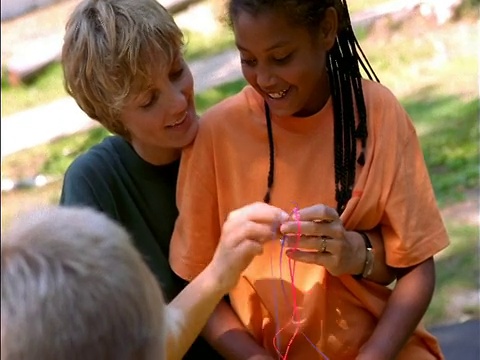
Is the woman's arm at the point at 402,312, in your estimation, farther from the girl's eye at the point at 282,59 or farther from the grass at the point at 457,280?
the grass at the point at 457,280

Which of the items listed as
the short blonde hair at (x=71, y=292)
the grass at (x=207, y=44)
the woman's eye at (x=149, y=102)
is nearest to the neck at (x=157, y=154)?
the woman's eye at (x=149, y=102)

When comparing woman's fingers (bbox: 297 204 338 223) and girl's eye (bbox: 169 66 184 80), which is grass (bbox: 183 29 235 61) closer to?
girl's eye (bbox: 169 66 184 80)

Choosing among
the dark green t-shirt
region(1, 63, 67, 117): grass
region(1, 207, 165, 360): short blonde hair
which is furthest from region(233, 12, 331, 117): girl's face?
region(1, 63, 67, 117): grass

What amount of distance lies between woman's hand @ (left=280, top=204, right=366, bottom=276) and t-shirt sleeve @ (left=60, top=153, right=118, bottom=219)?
45cm

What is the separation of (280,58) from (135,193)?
0.52 metres

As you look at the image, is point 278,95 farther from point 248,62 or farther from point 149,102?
point 149,102

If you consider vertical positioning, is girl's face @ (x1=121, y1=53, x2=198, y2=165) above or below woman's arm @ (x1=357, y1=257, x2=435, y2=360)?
above

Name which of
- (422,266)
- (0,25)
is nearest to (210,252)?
(422,266)

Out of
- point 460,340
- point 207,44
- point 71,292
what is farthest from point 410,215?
point 207,44

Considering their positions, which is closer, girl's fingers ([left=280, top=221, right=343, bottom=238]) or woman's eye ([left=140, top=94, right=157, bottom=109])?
girl's fingers ([left=280, top=221, right=343, bottom=238])

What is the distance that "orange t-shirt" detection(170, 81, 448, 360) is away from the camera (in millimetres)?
1980

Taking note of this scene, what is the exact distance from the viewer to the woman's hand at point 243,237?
5.97 feet

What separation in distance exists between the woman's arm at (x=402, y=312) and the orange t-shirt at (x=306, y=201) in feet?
0.15

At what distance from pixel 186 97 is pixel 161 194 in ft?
0.85
